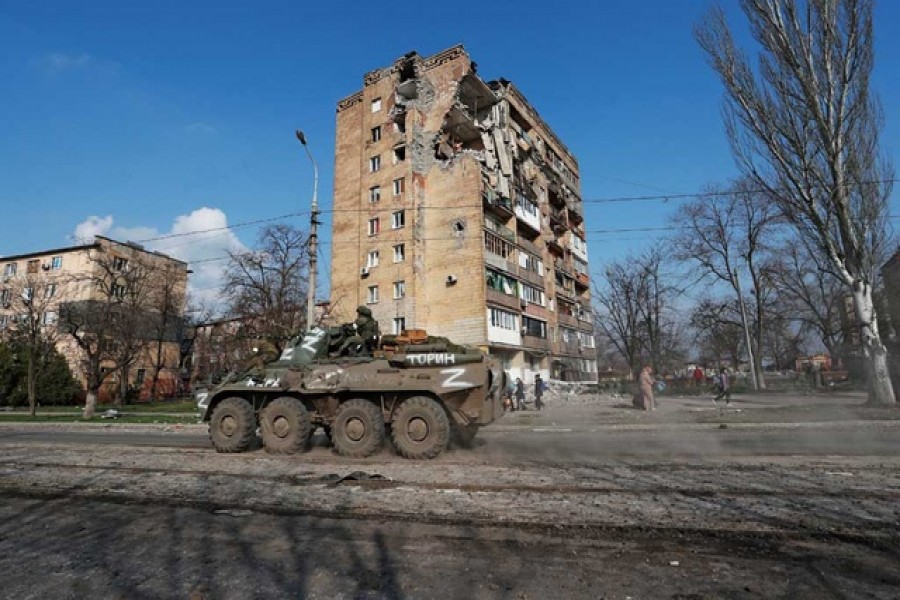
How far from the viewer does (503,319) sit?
36.9m

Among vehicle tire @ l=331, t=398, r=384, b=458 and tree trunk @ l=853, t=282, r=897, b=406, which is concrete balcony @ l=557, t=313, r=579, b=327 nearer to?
tree trunk @ l=853, t=282, r=897, b=406

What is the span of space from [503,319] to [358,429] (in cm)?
2841

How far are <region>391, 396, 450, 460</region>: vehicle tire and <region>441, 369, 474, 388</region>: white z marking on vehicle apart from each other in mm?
436

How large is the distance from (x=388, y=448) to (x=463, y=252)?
27.2m

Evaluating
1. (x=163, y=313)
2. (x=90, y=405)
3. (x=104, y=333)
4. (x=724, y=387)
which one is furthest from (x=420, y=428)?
(x=163, y=313)

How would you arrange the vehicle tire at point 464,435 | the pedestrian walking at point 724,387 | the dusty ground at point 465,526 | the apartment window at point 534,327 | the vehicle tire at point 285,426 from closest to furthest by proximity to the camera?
1. the dusty ground at point 465,526
2. the vehicle tire at point 285,426
3. the vehicle tire at point 464,435
4. the pedestrian walking at point 724,387
5. the apartment window at point 534,327

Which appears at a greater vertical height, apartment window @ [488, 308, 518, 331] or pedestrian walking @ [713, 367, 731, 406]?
apartment window @ [488, 308, 518, 331]

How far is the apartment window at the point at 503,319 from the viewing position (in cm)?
3565

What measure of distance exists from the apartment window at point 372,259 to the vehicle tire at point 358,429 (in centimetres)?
3069

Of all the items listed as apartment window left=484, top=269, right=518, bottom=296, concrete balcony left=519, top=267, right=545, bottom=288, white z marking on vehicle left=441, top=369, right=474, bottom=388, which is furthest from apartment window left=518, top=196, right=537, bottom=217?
white z marking on vehicle left=441, top=369, right=474, bottom=388

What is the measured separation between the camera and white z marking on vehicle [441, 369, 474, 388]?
8.93m

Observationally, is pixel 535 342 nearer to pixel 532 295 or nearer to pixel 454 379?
pixel 532 295

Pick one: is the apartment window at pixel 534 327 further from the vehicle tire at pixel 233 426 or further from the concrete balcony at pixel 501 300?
the vehicle tire at pixel 233 426

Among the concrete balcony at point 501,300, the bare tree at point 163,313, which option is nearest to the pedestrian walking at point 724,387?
the concrete balcony at point 501,300
